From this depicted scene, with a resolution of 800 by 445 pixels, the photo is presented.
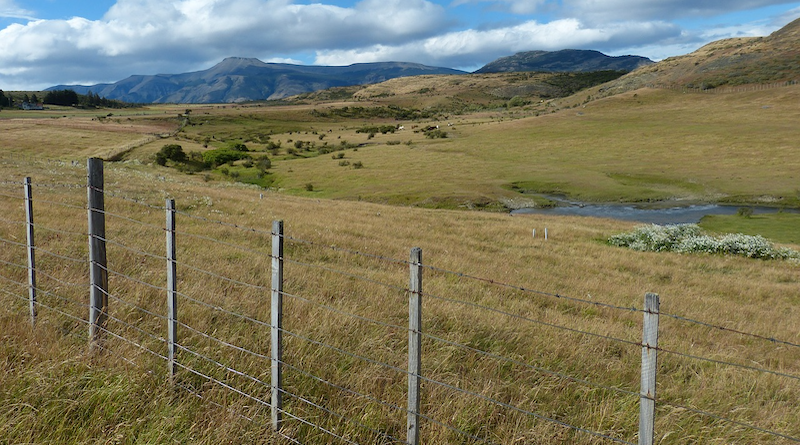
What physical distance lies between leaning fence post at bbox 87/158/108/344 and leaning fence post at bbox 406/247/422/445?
421 cm

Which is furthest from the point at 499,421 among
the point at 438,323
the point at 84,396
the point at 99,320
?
the point at 99,320

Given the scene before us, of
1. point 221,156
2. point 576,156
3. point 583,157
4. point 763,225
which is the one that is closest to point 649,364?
point 763,225

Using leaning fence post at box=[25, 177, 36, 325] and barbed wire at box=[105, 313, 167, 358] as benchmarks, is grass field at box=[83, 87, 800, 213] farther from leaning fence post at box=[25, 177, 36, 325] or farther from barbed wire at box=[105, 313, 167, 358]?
barbed wire at box=[105, 313, 167, 358]

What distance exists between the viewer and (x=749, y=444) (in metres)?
5.66

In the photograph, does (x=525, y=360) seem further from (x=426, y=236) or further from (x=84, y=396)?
(x=426, y=236)

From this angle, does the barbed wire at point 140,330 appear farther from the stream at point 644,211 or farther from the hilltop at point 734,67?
the hilltop at point 734,67

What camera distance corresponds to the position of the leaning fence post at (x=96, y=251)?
21.7ft

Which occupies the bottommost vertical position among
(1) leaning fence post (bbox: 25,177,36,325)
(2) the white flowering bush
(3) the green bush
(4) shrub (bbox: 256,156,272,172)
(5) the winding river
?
(5) the winding river

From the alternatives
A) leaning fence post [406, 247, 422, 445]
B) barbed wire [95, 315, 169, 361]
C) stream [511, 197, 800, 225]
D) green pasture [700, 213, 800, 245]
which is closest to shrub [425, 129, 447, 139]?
stream [511, 197, 800, 225]

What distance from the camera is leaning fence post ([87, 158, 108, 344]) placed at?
21.7ft

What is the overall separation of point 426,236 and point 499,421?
62.1 ft

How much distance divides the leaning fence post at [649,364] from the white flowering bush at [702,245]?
2571 cm

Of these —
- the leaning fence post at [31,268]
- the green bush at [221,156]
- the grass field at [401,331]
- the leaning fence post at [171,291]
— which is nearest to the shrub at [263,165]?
the green bush at [221,156]

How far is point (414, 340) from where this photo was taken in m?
4.50
